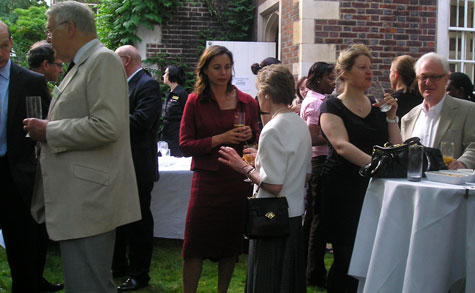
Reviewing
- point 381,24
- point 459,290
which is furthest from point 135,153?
point 381,24

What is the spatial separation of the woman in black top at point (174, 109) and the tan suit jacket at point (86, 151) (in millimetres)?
4658

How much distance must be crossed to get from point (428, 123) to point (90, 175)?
2.25 metres

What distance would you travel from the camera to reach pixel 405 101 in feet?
15.1

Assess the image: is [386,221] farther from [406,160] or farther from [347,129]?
[347,129]

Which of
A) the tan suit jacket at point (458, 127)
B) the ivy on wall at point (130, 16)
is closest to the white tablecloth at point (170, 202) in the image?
the tan suit jacket at point (458, 127)

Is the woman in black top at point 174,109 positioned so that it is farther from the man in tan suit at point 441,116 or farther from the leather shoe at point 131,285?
the man in tan suit at point 441,116

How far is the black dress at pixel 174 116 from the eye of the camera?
7.27 metres

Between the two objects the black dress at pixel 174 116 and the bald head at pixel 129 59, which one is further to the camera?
the black dress at pixel 174 116

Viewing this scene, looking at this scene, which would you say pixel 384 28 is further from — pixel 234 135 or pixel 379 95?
pixel 234 135

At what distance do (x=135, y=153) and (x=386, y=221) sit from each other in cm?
210

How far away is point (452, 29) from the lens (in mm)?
8062

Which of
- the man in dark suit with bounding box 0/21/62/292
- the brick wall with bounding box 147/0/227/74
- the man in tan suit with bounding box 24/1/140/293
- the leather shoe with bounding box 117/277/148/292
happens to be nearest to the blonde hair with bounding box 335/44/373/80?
the man in tan suit with bounding box 24/1/140/293

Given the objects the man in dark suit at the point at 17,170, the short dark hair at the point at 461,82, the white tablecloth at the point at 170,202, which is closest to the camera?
the man in dark suit at the point at 17,170

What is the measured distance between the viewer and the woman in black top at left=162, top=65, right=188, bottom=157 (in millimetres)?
7273
